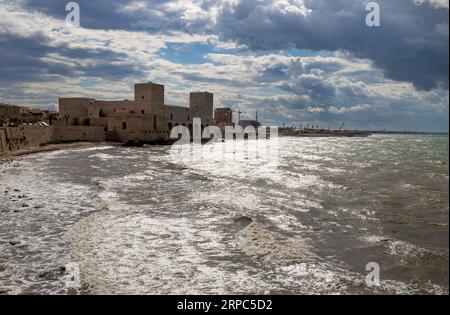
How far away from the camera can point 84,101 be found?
60.0 metres

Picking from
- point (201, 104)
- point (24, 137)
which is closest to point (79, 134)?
point (24, 137)

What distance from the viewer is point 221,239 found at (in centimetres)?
804

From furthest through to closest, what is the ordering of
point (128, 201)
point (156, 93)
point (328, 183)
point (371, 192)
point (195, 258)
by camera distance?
point (156, 93), point (328, 183), point (371, 192), point (128, 201), point (195, 258)

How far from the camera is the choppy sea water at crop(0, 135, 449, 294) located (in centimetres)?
566

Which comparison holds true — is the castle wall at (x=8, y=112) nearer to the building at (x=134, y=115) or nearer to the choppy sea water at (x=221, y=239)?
the building at (x=134, y=115)

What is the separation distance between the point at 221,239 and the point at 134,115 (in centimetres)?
4367

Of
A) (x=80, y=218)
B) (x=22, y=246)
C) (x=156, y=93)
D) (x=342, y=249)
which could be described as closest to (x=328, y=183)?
(x=342, y=249)

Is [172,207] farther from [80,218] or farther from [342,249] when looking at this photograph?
[342,249]

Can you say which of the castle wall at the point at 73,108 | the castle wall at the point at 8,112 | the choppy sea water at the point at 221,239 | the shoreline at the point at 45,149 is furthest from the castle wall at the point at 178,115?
the choppy sea water at the point at 221,239

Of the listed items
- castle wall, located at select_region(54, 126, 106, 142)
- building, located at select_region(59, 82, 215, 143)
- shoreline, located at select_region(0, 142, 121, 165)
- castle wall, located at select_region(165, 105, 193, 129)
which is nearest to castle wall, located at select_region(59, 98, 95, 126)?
building, located at select_region(59, 82, 215, 143)

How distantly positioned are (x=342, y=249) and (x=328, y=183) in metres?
9.97

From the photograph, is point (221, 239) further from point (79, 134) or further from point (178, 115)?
point (178, 115)
